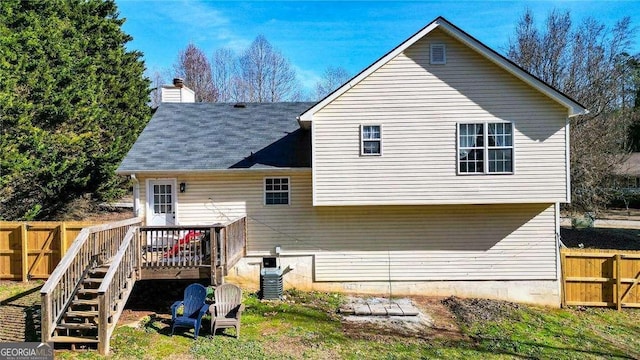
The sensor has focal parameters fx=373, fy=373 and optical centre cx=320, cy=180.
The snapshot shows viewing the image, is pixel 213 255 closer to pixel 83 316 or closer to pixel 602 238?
pixel 83 316

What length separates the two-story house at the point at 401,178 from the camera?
10.9 metres

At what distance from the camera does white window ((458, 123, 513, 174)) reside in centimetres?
1088

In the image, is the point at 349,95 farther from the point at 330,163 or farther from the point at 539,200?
the point at 539,200

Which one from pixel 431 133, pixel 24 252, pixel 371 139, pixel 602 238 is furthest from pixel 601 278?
pixel 24 252

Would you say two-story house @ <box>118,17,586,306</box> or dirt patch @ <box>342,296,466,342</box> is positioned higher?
two-story house @ <box>118,17,586,306</box>

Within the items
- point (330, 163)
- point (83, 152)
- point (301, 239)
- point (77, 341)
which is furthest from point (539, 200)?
point (83, 152)

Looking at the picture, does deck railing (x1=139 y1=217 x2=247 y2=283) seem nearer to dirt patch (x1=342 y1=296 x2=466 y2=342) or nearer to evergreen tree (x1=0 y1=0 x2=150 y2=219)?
dirt patch (x1=342 y1=296 x2=466 y2=342)

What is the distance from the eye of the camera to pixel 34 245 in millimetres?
11586

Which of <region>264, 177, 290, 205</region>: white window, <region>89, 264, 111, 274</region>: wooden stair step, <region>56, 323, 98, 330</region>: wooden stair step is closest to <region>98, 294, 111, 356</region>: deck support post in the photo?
<region>56, 323, 98, 330</region>: wooden stair step

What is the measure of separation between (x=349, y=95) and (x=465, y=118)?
348 cm

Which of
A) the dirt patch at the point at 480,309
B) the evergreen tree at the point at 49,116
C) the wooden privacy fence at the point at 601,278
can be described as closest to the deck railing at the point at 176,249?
the dirt patch at the point at 480,309

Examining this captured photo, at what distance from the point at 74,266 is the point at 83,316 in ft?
3.45

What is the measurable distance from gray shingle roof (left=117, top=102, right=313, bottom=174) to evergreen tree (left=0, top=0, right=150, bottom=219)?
17.3ft

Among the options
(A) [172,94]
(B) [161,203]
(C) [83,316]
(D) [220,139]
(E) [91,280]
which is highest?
(A) [172,94]
